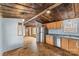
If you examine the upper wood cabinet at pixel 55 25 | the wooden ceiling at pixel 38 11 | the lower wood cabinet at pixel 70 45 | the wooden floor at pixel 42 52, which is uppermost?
the wooden ceiling at pixel 38 11

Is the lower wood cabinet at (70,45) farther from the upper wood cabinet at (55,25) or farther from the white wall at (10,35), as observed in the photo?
the white wall at (10,35)

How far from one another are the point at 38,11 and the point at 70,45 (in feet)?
2.54

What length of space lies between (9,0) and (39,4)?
513 millimetres

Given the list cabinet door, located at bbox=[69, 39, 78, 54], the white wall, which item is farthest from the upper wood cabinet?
the white wall

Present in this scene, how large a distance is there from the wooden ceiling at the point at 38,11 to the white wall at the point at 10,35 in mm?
101

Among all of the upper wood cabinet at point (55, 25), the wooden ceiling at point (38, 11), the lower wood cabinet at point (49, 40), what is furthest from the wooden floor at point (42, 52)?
the wooden ceiling at point (38, 11)

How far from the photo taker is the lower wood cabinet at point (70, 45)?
2100mm

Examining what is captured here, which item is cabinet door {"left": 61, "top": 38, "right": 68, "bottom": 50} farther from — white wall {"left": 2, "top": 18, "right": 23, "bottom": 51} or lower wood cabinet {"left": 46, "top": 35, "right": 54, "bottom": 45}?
white wall {"left": 2, "top": 18, "right": 23, "bottom": 51}

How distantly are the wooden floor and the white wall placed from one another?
0.09 metres

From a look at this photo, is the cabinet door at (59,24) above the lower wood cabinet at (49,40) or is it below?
above

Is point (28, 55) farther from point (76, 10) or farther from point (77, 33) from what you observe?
point (76, 10)

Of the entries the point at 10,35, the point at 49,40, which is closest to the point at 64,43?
the point at 49,40

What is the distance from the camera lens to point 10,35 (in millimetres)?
2199

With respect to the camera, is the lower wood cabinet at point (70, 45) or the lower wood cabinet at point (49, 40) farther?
the lower wood cabinet at point (49, 40)
